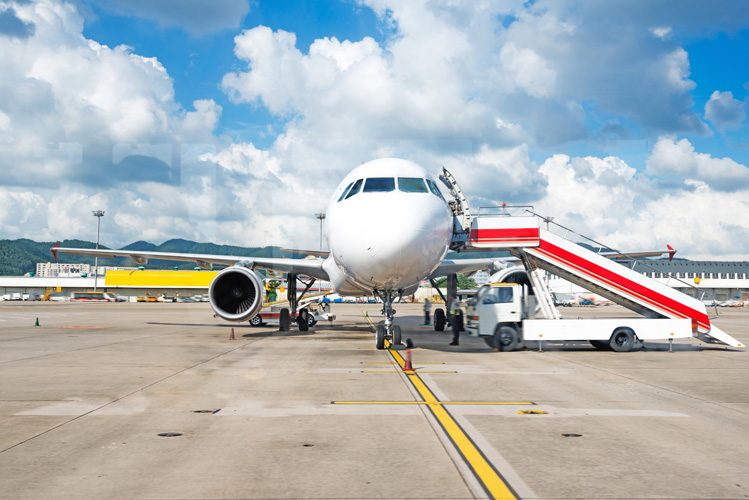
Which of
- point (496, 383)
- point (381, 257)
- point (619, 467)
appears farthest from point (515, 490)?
point (381, 257)

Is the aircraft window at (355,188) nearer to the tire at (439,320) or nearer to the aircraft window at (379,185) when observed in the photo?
the aircraft window at (379,185)

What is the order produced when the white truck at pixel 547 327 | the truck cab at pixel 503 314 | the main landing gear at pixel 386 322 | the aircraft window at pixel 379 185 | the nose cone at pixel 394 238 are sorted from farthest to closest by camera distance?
the truck cab at pixel 503 314, the white truck at pixel 547 327, the main landing gear at pixel 386 322, the aircraft window at pixel 379 185, the nose cone at pixel 394 238

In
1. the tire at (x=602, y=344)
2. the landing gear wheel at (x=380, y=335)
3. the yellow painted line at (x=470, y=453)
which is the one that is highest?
the landing gear wheel at (x=380, y=335)

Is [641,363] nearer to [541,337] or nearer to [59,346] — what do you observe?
[541,337]

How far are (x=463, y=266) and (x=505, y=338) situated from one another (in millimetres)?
5519

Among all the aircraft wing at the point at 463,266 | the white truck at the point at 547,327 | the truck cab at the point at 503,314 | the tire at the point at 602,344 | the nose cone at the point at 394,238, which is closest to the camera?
the nose cone at the point at 394,238

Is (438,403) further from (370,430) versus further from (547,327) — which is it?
(547,327)

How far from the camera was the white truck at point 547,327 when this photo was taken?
15.4m

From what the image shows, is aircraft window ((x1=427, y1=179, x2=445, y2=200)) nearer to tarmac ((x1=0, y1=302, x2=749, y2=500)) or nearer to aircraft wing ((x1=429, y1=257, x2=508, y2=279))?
tarmac ((x1=0, y1=302, x2=749, y2=500))

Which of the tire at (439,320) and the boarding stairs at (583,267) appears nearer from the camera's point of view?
the boarding stairs at (583,267)

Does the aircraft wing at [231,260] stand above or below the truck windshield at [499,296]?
above

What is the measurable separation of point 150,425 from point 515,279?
14.5 m

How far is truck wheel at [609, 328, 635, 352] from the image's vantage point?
15.9 meters

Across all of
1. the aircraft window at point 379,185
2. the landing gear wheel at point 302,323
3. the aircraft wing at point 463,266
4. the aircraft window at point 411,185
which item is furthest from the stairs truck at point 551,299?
the landing gear wheel at point 302,323
